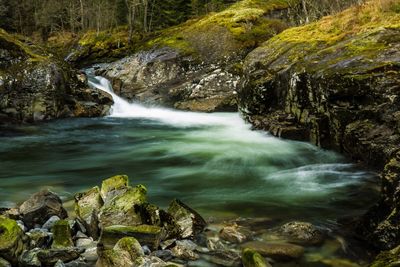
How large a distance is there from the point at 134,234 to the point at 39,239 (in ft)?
4.26

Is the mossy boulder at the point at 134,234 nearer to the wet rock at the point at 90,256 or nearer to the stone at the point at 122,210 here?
the wet rock at the point at 90,256

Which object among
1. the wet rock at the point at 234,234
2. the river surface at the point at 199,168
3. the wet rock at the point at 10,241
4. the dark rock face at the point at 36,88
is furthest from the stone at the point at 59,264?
the dark rock face at the point at 36,88

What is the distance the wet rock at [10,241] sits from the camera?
208 inches

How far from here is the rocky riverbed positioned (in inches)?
212

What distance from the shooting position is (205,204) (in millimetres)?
8039

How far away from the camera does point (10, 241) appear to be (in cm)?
534

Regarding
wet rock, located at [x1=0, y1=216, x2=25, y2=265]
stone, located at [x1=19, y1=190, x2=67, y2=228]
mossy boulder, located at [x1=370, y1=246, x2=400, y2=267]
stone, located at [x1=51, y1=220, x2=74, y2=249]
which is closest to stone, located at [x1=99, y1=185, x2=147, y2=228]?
stone, located at [x1=51, y1=220, x2=74, y2=249]

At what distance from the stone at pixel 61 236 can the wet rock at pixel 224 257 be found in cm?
188

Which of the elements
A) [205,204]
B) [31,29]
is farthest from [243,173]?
[31,29]

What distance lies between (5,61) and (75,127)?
177 inches

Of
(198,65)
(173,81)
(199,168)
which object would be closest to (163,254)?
(199,168)

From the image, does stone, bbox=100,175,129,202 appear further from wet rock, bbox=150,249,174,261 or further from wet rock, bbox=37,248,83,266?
wet rock, bbox=150,249,174,261

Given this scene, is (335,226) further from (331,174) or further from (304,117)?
(304,117)

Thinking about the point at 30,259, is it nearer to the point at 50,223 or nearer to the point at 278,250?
the point at 50,223
